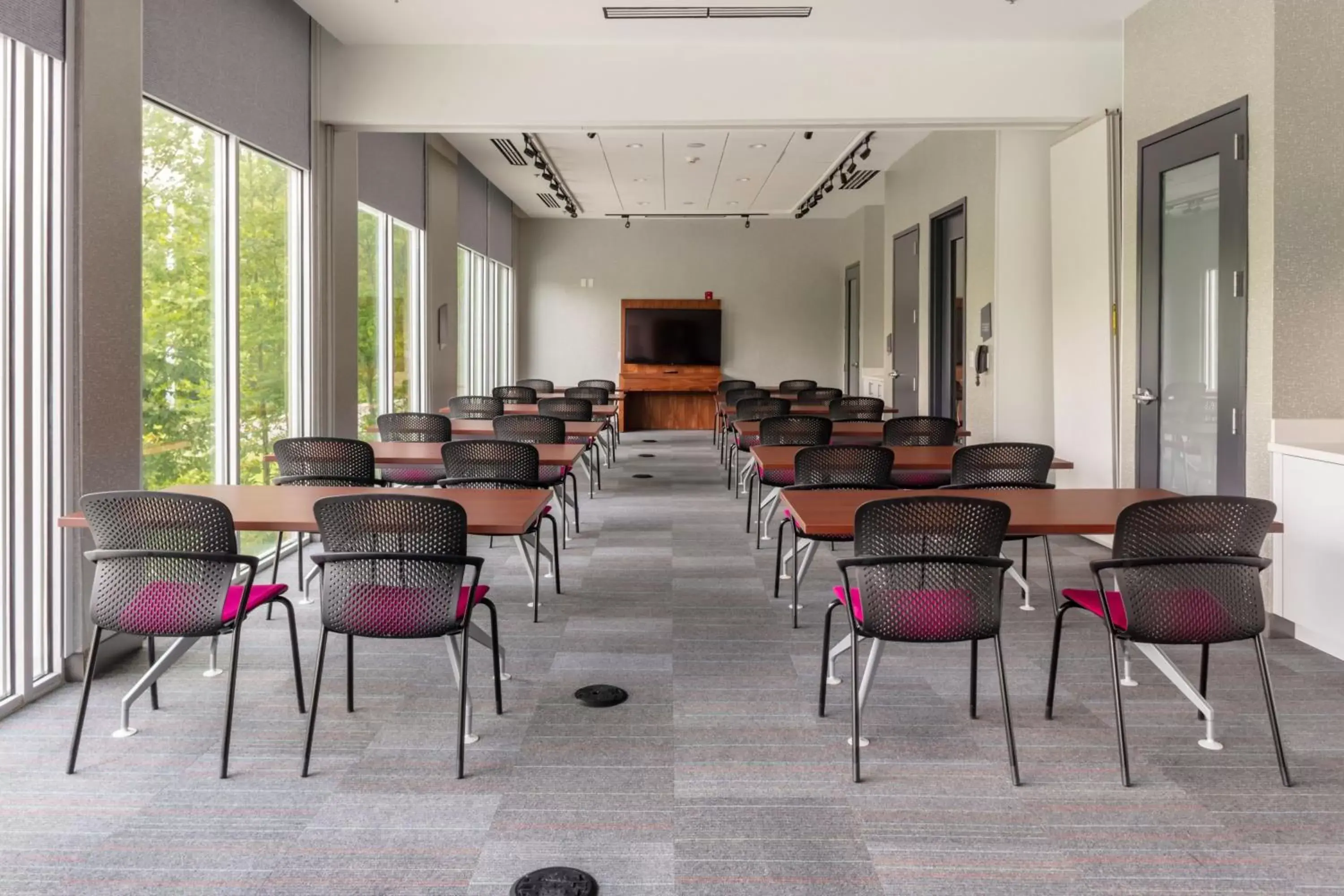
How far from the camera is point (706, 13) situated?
6.06 meters

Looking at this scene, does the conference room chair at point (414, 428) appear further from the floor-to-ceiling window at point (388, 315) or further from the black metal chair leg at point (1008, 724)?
the black metal chair leg at point (1008, 724)

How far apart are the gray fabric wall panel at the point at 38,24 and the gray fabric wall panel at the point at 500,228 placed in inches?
365

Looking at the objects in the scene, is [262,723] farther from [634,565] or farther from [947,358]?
[947,358]

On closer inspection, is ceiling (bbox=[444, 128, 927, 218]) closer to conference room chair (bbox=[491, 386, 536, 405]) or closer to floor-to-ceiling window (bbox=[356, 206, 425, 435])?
floor-to-ceiling window (bbox=[356, 206, 425, 435])

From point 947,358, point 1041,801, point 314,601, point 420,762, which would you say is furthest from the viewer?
point 947,358

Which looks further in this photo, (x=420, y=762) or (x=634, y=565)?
(x=634, y=565)

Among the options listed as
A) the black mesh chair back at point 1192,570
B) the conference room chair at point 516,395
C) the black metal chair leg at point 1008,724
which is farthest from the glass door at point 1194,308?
the conference room chair at point 516,395

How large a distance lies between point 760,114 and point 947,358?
399 centimetres

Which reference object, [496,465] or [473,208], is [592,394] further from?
[496,465]

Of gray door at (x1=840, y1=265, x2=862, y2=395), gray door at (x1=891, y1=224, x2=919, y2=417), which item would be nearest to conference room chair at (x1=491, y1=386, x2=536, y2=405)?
gray door at (x1=891, y1=224, x2=919, y2=417)

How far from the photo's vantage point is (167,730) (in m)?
3.40

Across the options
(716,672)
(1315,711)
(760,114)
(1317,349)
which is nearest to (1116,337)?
(1317,349)

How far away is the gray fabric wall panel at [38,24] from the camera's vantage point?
3.49 meters

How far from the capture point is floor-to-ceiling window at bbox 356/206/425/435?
26.9 feet
